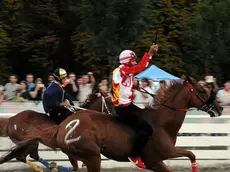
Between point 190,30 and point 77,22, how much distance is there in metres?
5.23

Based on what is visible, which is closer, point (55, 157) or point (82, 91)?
point (55, 157)

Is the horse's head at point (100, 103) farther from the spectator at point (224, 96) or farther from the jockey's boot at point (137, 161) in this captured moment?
the spectator at point (224, 96)

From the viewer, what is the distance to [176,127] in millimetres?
7613

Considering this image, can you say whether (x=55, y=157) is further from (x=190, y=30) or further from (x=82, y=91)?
(x=190, y=30)

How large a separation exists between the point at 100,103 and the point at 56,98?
3.39ft

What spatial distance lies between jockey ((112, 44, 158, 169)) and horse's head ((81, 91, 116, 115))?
1722mm

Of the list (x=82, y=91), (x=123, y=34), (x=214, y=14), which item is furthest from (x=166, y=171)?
(x=214, y=14)

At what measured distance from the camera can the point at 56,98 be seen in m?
8.70

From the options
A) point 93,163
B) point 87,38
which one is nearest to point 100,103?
point 93,163

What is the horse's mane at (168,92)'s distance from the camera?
306 inches

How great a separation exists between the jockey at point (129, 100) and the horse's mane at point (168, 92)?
49 centimetres

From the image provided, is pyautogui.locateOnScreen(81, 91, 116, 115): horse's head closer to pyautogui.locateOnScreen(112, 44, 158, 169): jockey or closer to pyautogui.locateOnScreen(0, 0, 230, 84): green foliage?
pyautogui.locateOnScreen(112, 44, 158, 169): jockey

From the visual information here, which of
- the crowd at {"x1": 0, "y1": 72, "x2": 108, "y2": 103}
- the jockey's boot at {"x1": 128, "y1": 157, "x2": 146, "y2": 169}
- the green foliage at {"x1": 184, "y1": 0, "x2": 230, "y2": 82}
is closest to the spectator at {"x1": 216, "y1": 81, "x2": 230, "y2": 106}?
the crowd at {"x1": 0, "y1": 72, "x2": 108, "y2": 103}

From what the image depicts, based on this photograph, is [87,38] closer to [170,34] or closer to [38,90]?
[170,34]
